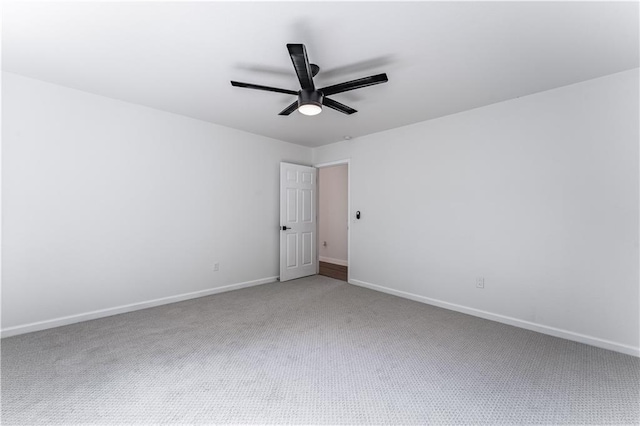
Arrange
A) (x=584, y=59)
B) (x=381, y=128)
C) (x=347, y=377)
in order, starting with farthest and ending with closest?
(x=381, y=128), (x=584, y=59), (x=347, y=377)

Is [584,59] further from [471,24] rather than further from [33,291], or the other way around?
[33,291]

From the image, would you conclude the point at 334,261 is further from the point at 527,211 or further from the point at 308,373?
the point at 308,373

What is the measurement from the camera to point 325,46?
6.87 ft

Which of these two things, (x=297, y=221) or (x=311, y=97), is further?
(x=297, y=221)

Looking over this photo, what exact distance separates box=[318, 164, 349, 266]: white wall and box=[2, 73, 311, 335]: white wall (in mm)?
2415

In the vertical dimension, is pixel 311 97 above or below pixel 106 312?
above

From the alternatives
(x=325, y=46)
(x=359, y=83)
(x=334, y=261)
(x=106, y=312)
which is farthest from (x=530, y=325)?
(x=106, y=312)

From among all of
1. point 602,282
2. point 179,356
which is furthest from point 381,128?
point 179,356

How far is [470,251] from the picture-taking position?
3.38 meters

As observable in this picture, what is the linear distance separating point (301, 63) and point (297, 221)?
3.38 meters

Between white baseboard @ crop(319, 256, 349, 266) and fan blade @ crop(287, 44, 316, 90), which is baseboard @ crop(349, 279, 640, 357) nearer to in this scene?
white baseboard @ crop(319, 256, 349, 266)

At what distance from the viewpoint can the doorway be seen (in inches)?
249

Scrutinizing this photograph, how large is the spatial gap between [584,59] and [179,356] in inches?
163

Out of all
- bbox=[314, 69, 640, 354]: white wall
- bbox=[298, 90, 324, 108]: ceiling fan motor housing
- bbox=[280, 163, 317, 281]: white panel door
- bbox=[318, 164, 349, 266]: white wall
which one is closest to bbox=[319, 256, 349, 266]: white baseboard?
bbox=[318, 164, 349, 266]: white wall
